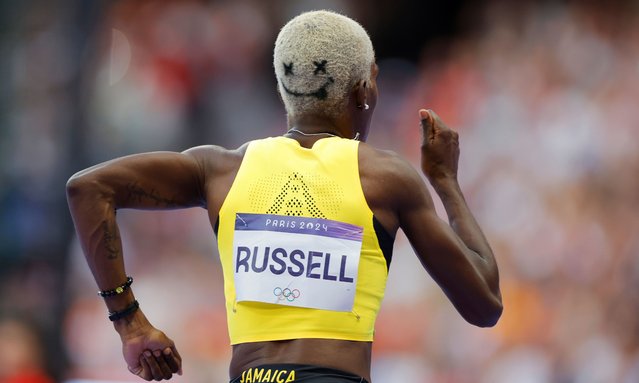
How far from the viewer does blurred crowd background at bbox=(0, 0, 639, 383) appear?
6859 mm

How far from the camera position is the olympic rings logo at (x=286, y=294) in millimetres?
2498

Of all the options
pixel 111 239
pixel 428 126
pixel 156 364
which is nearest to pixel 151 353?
pixel 156 364

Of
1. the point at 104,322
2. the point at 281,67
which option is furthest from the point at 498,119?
the point at 281,67

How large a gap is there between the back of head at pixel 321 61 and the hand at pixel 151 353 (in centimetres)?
77

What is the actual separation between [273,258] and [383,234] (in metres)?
0.30

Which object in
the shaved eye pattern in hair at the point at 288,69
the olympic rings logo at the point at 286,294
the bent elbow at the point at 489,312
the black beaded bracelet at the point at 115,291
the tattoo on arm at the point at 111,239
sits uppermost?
the shaved eye pattern in hair at the point at 288,69

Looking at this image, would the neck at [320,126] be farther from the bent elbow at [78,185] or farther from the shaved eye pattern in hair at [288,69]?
the bent elbow at [78,185]

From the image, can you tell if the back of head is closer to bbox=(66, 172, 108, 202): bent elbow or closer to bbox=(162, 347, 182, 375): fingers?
bbox=(66, 172, 108, 202): bent elbow

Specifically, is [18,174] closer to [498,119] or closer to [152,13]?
[152,13]

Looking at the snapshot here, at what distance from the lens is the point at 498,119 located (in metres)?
7.34

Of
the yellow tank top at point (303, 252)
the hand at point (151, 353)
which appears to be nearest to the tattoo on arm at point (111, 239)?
the hand at point (151, 353)

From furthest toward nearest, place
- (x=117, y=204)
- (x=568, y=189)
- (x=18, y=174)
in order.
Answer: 1. (x=18, y=174)
2. (x=568, y=189)
3. (x=117, y=204)

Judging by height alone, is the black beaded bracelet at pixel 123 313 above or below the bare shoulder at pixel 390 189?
below

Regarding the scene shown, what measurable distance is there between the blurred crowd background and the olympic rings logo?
4409mm
